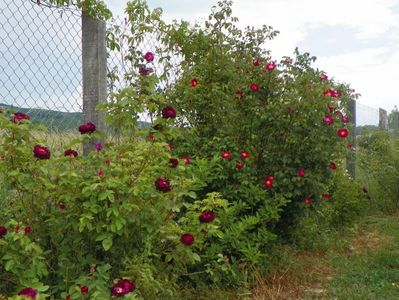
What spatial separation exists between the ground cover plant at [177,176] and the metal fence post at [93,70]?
0.83 feet

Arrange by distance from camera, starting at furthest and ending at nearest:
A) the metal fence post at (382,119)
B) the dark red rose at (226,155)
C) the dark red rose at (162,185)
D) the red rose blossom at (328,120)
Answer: the metal fence post at (382,119) < the red rose blossom at (328,120) < the dark red rose at (226,155) < the dark red rose at (162,185)

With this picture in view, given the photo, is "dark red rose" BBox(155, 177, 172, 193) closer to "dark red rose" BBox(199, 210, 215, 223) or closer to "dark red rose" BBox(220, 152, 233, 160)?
"dark red rose" BBox(199, 210, 215, 223)

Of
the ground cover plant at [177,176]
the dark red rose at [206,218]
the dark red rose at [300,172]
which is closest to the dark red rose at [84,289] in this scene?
→ the ground cover plant at [177,176]

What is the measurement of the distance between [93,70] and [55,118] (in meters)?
0.45

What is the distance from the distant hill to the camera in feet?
12.2

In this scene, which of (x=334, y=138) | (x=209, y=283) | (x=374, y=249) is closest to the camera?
(x=209, y=283)

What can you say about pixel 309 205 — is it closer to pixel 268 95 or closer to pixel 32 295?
pixel 268 95

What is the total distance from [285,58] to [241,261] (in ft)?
6.20

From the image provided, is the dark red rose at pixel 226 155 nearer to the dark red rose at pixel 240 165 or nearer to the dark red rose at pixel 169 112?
the dark red rose at pixel 240 165

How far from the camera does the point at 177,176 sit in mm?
3225

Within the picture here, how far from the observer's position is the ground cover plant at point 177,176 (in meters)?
2.74

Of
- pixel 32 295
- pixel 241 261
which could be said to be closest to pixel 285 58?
pixel 241 261

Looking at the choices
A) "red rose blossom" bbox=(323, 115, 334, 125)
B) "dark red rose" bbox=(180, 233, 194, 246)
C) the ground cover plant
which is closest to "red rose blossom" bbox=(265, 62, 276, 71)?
the ground cover plant

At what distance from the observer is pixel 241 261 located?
4.10m
